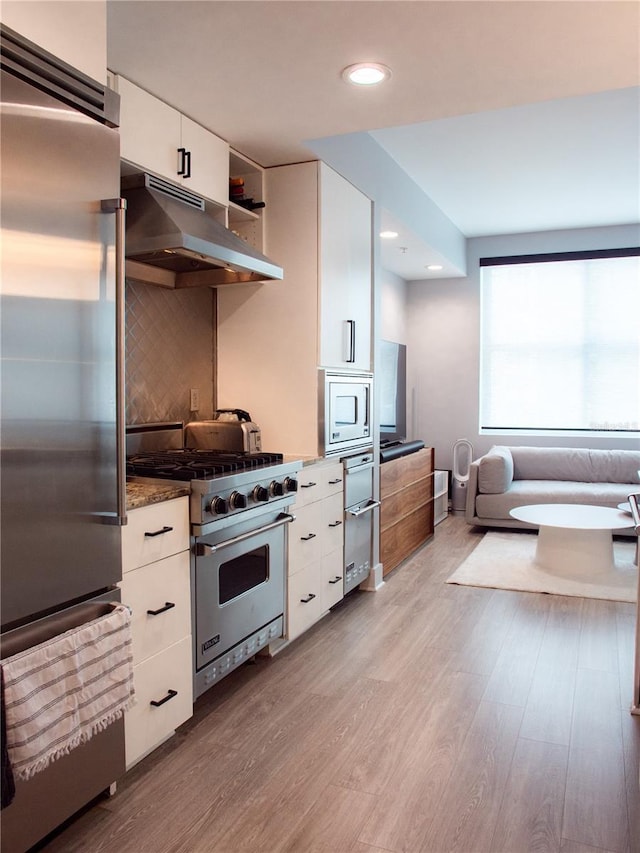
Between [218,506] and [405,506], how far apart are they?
8.54ft

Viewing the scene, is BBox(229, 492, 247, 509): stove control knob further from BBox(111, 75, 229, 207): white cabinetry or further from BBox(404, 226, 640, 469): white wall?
BBox(404, 226, 640, 469): white wall

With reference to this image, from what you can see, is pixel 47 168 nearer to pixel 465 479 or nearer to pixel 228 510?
pixel 228 510

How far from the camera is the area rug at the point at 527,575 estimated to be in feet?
13.3

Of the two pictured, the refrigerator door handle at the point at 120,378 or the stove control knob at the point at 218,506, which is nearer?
the refrigerator door handle at the point at 120,378

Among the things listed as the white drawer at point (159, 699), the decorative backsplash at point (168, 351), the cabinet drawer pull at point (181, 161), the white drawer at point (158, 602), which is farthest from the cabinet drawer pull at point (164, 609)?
the cabinet drawer pull at point (181, 161)

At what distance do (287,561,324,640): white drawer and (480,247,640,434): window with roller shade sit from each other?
398cm

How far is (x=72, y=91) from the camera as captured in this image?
5.74 ft

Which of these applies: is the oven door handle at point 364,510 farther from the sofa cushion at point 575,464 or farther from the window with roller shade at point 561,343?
the window with roller shade at point 561,343

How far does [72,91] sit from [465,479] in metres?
5.55

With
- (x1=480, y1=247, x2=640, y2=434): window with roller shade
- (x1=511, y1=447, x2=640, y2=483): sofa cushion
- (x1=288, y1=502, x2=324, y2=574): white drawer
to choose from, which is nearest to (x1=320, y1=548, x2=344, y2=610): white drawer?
(x1=288, y1=502, x2=324, y2=574): white drawer

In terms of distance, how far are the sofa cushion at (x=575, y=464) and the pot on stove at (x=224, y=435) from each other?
3.83 metres

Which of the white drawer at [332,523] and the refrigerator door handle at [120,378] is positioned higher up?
the refrigerator door handle at [120,378]

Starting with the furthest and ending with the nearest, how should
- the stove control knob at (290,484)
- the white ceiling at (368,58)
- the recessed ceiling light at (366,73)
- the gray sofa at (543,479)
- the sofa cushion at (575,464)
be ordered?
the sofa cushion at (575,464)
the gray sofa at (543,479)
the stove control knob at (290,484)
the recessed ceiling light at (366,73)
the white ceiling at (368,58)

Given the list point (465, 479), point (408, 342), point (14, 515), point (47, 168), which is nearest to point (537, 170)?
point (408, 342)
